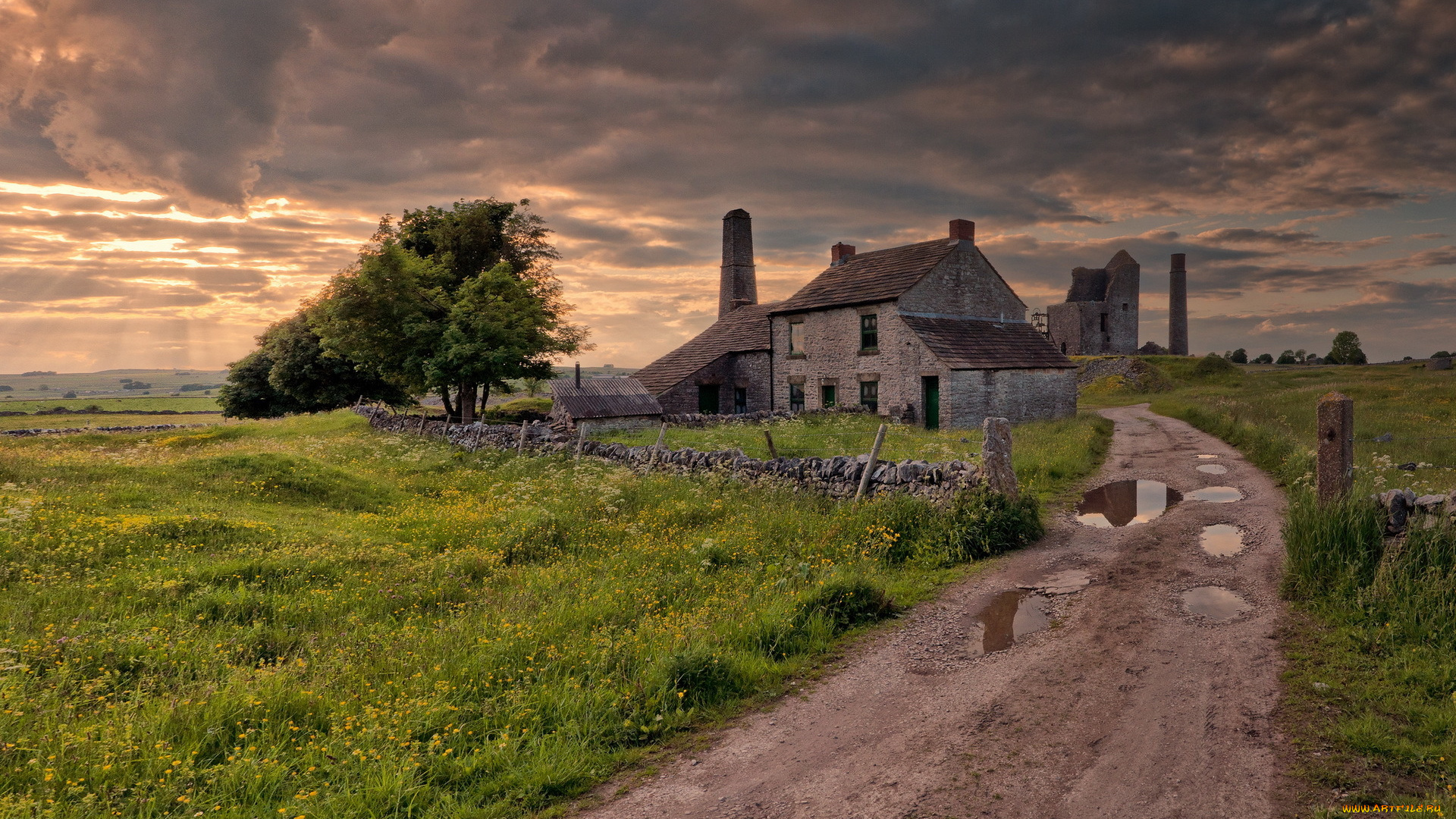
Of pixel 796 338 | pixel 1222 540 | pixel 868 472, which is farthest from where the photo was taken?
pixel 796 338

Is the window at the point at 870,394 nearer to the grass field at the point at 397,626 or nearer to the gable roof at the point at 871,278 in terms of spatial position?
the gable roof at the point at 871,278

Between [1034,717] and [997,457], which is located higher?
[997,457]

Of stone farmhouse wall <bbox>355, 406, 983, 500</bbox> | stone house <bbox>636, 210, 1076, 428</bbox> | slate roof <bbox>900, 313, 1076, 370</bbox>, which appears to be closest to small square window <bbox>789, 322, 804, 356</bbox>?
stone house <bbox>636, 210, 1076, 428</bbox>

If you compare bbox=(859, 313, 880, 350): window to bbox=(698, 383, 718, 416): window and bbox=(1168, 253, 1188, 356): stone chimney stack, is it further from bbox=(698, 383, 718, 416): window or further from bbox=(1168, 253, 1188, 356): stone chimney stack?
bbox=(1168, 253, 1188, 356): stone chimney stack

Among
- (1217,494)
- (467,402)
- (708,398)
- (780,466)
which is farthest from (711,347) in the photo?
(1217,494)

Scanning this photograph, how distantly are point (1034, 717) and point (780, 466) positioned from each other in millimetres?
8107

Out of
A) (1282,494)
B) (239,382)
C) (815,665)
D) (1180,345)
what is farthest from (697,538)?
(1180,345)

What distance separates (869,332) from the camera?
29.2 meters

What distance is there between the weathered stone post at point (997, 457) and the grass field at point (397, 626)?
1.22 ft

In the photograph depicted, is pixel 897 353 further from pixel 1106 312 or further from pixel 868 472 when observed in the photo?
pixel 1106 312

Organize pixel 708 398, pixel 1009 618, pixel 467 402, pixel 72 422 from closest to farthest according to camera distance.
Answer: pixel 1009 618, pixel 467 402, pixel 708 398, pixel 72 422

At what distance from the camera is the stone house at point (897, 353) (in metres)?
27.0

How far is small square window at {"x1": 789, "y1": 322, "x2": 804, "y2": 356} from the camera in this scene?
106 ft

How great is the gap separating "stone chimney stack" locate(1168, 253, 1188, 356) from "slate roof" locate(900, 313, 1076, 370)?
47.8 metres
